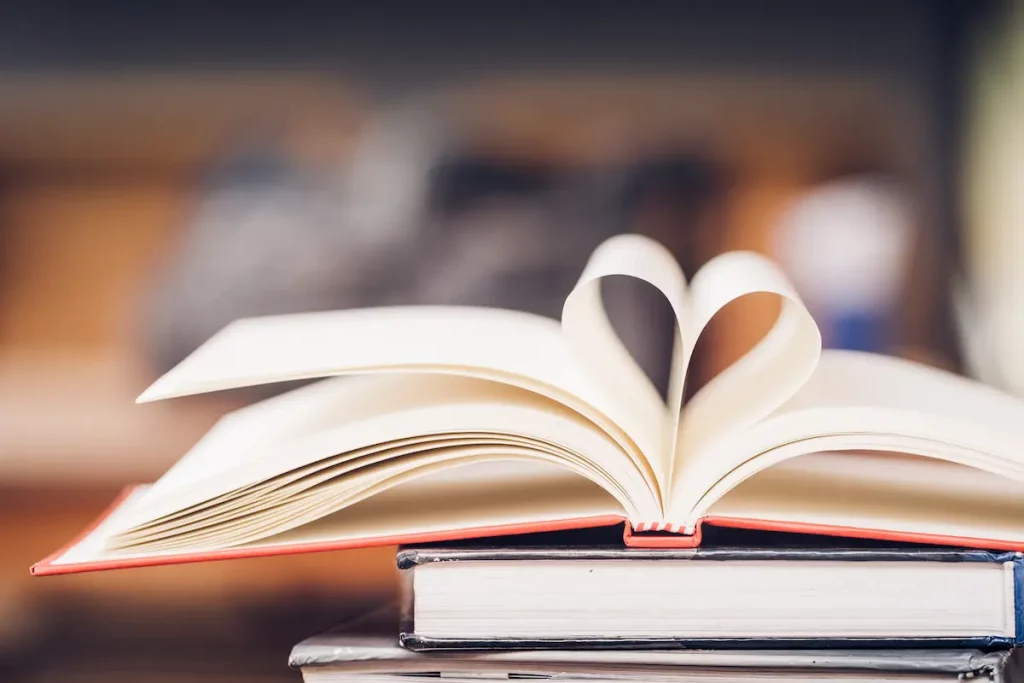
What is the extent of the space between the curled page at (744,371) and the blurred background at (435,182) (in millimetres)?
201

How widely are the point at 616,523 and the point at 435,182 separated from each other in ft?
1.19

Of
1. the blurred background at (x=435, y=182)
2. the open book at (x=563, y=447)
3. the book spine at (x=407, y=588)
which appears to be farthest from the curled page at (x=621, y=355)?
the blurred background at (x=435, y=182)

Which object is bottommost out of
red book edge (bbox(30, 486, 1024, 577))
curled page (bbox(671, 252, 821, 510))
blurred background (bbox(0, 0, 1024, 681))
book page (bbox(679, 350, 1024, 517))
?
red book edge (bbox(30, 486, 1024, 577))

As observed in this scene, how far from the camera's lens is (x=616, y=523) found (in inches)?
15.7

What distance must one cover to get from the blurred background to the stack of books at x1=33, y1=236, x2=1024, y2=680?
0.26 metres

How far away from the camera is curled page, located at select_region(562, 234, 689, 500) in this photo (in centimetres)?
39

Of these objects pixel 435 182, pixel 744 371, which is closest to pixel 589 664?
pixel 744 371

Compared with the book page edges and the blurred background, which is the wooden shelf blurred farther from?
the book page edges

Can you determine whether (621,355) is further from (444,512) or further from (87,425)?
(87,425)

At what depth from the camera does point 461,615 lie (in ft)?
1.34

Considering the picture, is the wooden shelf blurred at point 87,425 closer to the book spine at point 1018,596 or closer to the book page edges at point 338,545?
the book page edges at point 338,545

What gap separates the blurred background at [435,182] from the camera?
26.7 inches

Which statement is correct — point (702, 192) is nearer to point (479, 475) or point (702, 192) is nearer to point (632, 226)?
point (632, 226)

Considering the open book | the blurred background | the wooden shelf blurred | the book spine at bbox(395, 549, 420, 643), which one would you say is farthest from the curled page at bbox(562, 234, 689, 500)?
the wooden shelf blurred
